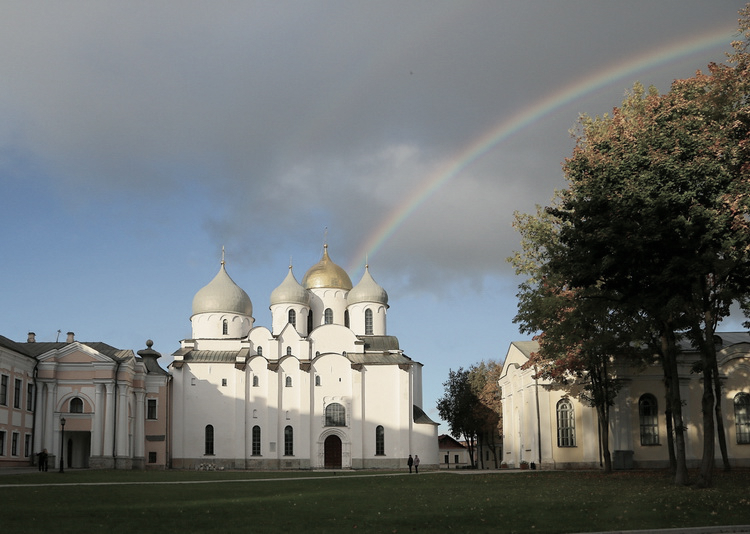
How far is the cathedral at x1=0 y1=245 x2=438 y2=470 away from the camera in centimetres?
5684

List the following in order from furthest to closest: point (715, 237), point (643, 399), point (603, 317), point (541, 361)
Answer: point (643, 399) → point (541, 361) → point (603, 317) → point (715, 237)

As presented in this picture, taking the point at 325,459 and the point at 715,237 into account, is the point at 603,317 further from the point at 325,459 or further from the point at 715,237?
the point at 325,459

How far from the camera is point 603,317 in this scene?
3198cm

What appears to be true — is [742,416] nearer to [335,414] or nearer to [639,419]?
[639,419]

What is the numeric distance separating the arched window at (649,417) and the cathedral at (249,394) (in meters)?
21.7

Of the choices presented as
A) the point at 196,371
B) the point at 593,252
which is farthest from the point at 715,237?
the point at 196,371

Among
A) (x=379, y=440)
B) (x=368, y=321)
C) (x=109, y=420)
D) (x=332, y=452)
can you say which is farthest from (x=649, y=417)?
(x=109, y=420)

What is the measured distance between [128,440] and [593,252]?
4456cm

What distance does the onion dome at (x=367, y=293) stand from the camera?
75062mm

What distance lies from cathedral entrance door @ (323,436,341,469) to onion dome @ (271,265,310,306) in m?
13.9

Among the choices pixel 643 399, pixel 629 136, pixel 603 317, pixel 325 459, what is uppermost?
pixel 629 136

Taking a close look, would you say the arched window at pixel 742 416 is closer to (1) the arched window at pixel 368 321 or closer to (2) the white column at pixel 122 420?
(1) the arched window at pixel 368 321

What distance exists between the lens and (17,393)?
52.1 m

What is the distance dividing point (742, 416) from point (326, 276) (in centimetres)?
3973
